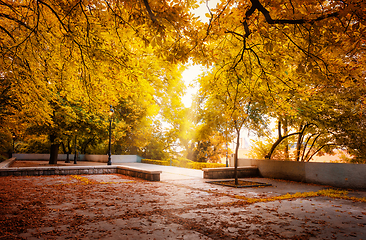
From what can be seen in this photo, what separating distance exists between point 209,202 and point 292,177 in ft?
26.7

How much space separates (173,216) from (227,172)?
8.80 metres

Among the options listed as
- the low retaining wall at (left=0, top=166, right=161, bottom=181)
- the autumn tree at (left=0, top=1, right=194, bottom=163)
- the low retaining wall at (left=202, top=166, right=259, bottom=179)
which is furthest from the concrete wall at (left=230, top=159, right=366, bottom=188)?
the autumn tree at (left=0, top=1, right=194, bottom=163)

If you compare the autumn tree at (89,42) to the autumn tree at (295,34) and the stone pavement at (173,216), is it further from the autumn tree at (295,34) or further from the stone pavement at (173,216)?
the stone pavement at (173,216)

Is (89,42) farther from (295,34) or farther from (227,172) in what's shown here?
(227,172)

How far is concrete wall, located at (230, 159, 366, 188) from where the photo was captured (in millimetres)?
10398

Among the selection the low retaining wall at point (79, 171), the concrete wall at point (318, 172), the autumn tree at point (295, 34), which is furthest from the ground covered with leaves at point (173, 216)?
the low retaining wall at point (79, 171)

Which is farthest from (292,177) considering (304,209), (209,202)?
(209,202)

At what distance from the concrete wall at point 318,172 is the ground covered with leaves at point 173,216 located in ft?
10.4

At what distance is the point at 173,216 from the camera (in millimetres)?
5414

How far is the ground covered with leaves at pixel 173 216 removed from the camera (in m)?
4.27

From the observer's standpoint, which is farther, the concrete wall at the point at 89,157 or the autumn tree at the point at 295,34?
the concrete wall at the point at 89,157

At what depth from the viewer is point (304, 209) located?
20.7 feet

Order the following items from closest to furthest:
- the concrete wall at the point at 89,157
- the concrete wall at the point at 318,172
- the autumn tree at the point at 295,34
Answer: the autumn tree at the point at 295,34 → the concrete wall at the point at 318,172 → the concrete wall at the point at 89,157

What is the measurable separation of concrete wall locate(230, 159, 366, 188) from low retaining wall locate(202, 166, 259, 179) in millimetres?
592
